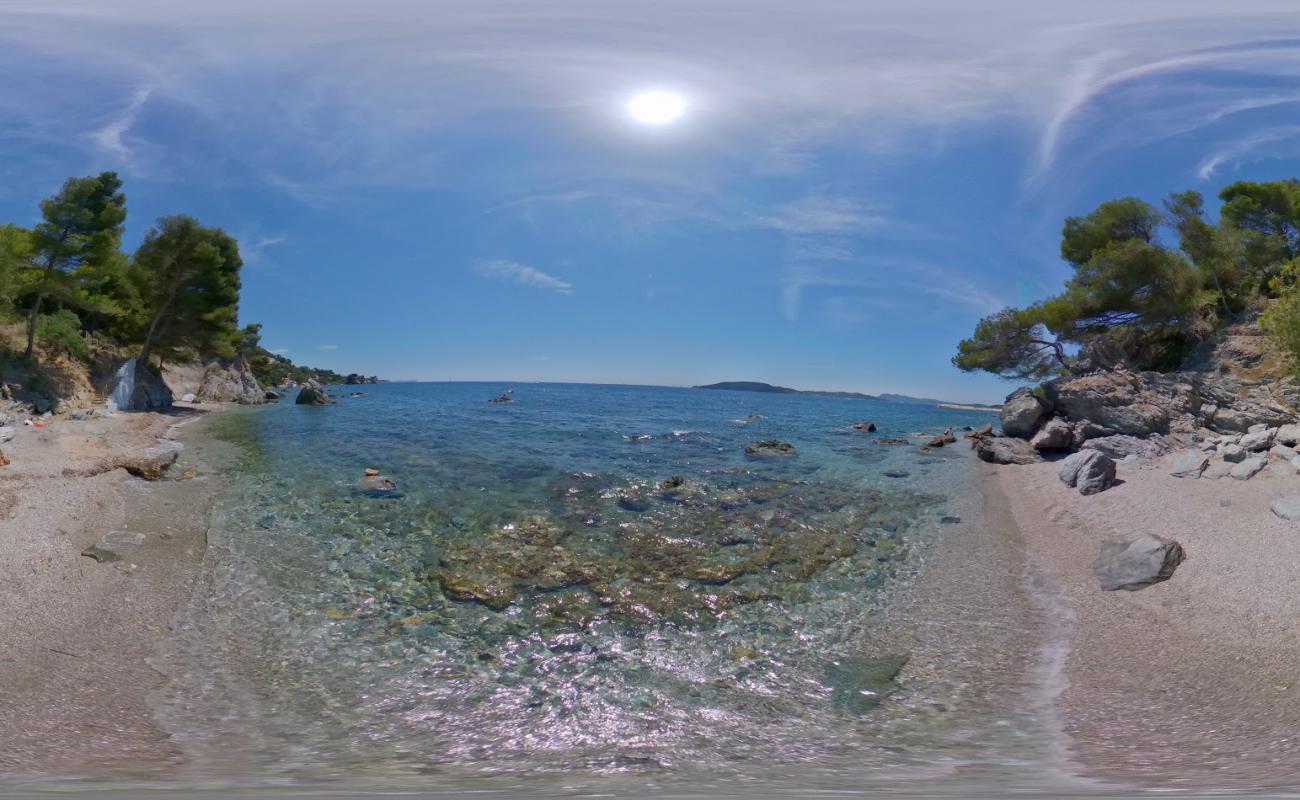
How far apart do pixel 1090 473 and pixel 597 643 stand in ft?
49.3

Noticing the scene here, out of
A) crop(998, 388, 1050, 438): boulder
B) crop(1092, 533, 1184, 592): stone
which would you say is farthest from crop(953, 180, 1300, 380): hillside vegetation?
crop(1092, 533, 1184, 592): stone

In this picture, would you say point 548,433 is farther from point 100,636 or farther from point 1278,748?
point 1278,748

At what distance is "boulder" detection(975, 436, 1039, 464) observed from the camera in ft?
72.2

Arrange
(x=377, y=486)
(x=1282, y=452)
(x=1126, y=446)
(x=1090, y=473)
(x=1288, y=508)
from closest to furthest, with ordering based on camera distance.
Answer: (x=1288, y=508) → (x=1282, y=452) → (x=1090, y=473) → (x=377, y=486) → (x=1126, y=446)

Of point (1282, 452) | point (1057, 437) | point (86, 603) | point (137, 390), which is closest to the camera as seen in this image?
point (86, 603)

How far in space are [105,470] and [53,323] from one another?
25.3 meters

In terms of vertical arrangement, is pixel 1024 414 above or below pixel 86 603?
above

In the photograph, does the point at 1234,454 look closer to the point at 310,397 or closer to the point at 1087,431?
the point at 1087,431

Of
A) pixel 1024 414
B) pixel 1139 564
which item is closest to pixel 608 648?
pixel 1139 564

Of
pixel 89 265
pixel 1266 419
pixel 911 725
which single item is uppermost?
pixel 89 265

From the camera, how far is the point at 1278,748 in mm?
5426

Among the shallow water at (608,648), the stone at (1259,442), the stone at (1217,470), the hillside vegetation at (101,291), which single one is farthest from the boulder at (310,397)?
the stone at (1259,442)

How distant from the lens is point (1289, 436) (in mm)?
14344

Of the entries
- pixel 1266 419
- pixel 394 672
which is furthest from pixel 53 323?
pixel 1266 419
